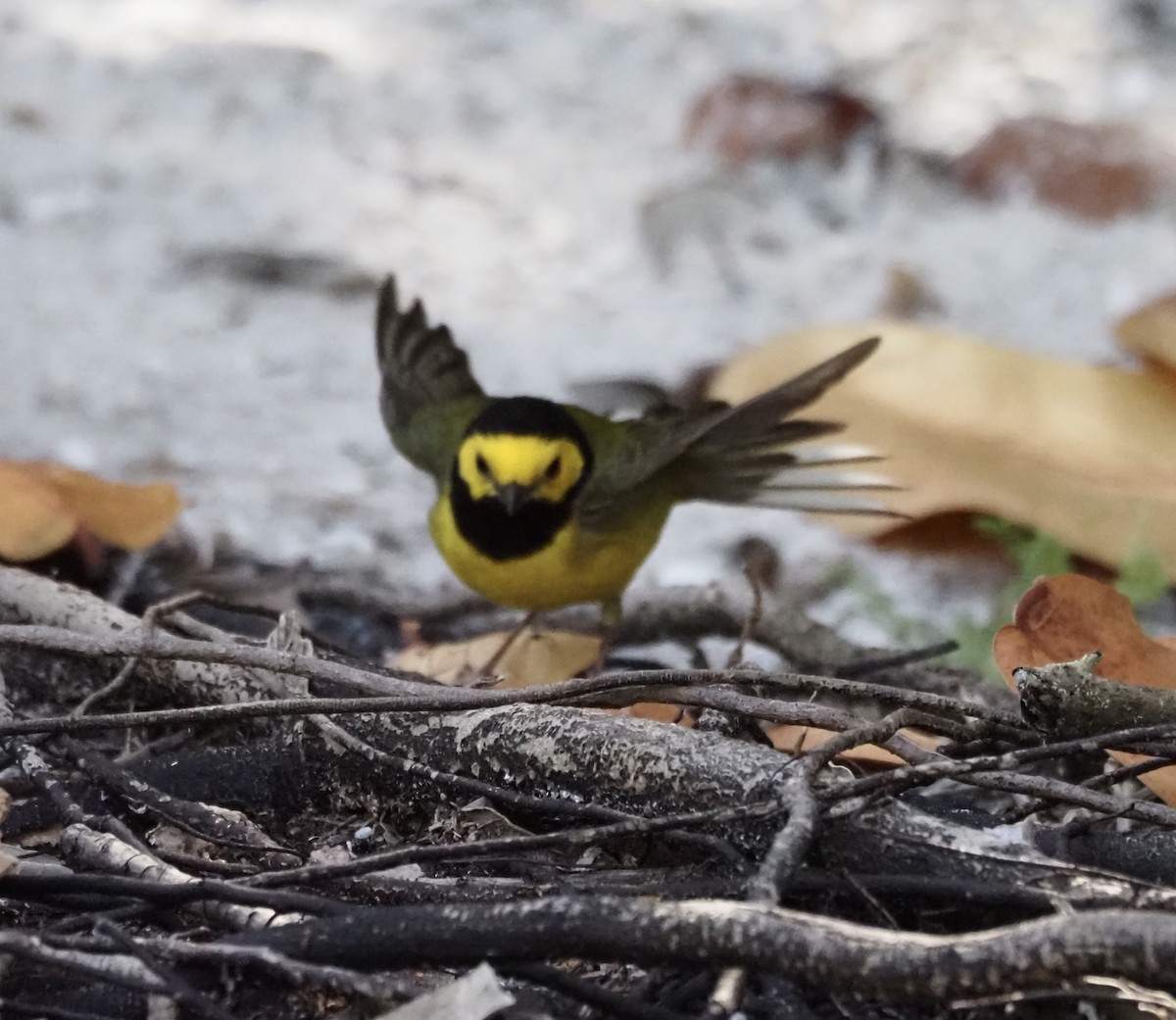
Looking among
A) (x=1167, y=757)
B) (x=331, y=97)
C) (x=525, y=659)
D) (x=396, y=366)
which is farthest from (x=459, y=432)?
(x=331, y=97)

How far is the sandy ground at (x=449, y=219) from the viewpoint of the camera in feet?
13.6

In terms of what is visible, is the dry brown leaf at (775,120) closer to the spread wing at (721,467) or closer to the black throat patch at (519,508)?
the spread wing at (721,467)

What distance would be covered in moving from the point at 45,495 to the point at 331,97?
11.3 ft

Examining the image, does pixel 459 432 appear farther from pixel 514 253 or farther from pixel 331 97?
pixel 331 97

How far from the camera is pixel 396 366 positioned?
3703mm

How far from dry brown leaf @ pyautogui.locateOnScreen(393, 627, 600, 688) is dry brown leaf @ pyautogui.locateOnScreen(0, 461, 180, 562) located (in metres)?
0.49

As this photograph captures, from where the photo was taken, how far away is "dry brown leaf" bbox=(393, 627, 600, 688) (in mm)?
2449

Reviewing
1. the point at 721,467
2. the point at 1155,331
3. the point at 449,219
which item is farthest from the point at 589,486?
the point at 449,219

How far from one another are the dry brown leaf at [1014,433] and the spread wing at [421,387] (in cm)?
68

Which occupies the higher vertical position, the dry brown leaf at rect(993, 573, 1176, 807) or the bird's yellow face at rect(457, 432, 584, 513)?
the bird's yellow face at rect(457, 432, 584, 513)

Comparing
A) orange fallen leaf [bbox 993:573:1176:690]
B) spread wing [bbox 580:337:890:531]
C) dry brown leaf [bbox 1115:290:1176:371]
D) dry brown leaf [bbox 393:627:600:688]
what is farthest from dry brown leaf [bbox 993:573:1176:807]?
dry brown leaf [bbox 1115:290:1176:371]

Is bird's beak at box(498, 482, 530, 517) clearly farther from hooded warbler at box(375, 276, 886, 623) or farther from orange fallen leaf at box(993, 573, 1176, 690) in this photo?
orange fallen leaf at box(993, 573, 1176, 690)

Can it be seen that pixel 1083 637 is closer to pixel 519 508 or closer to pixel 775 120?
pixel 519 508

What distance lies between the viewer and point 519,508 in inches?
129
